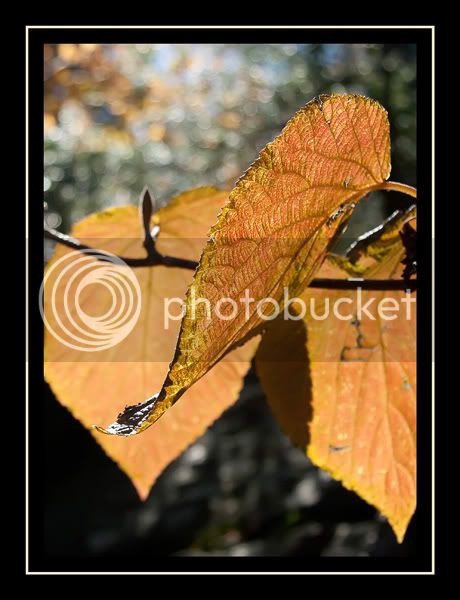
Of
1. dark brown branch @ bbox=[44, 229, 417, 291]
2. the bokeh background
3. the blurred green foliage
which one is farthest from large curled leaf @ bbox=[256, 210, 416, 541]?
the blurred green foliage

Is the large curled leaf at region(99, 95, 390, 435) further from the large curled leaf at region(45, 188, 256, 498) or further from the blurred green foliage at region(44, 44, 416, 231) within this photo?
the blurred green foliage at region(44, 44, 416, 231)

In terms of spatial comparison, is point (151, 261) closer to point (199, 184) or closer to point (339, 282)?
point (339, 282)

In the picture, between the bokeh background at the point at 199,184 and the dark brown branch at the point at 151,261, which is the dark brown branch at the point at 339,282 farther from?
the bokeh background at the point at 199,184

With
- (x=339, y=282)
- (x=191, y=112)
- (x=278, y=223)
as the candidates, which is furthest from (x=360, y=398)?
(x=191, y=112)

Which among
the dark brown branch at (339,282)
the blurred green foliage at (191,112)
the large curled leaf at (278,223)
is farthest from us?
the blurred green foliage at (191,112)

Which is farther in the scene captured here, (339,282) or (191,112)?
(191,112)

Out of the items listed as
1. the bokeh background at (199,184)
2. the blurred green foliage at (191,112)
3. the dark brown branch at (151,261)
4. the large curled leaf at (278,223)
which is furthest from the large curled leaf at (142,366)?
the blurred green foliage at (191,112)
